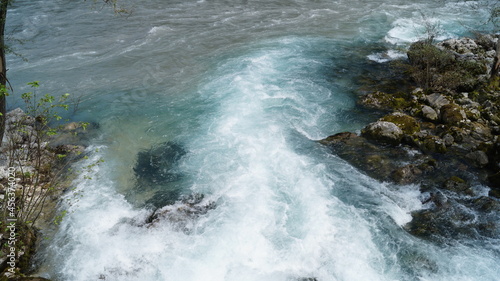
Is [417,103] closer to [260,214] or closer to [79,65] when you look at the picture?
[260,214]

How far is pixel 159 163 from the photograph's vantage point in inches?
548

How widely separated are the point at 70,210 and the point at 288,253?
7.22 m

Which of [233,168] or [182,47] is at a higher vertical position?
[182,47]

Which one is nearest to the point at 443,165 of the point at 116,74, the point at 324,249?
the point at 324,249

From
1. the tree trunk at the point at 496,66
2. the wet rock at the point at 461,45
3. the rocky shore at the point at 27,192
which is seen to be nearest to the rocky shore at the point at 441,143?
the tree trunk at the point at 496,66

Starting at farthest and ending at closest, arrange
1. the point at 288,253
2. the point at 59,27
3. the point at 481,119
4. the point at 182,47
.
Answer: the point at 59,27 → the point at 182,47 → the point at 481,119 → the point at 288,253

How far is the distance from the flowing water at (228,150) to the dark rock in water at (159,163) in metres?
0.09

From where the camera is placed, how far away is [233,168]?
13508mm

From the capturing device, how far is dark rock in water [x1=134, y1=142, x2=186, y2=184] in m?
13.2

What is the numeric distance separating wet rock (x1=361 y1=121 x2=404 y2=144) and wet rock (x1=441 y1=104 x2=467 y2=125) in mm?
2415

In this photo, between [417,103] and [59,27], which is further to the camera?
[59,27]

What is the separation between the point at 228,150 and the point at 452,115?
9.63 metres

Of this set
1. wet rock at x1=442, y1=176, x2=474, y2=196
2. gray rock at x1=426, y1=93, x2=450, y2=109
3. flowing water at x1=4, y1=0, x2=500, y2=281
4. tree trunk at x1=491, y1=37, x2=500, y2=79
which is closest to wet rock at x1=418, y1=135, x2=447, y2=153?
wet rock at x1=442, y1=176, x2=474, y2=196

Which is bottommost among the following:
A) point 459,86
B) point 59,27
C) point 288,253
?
point 288,253
